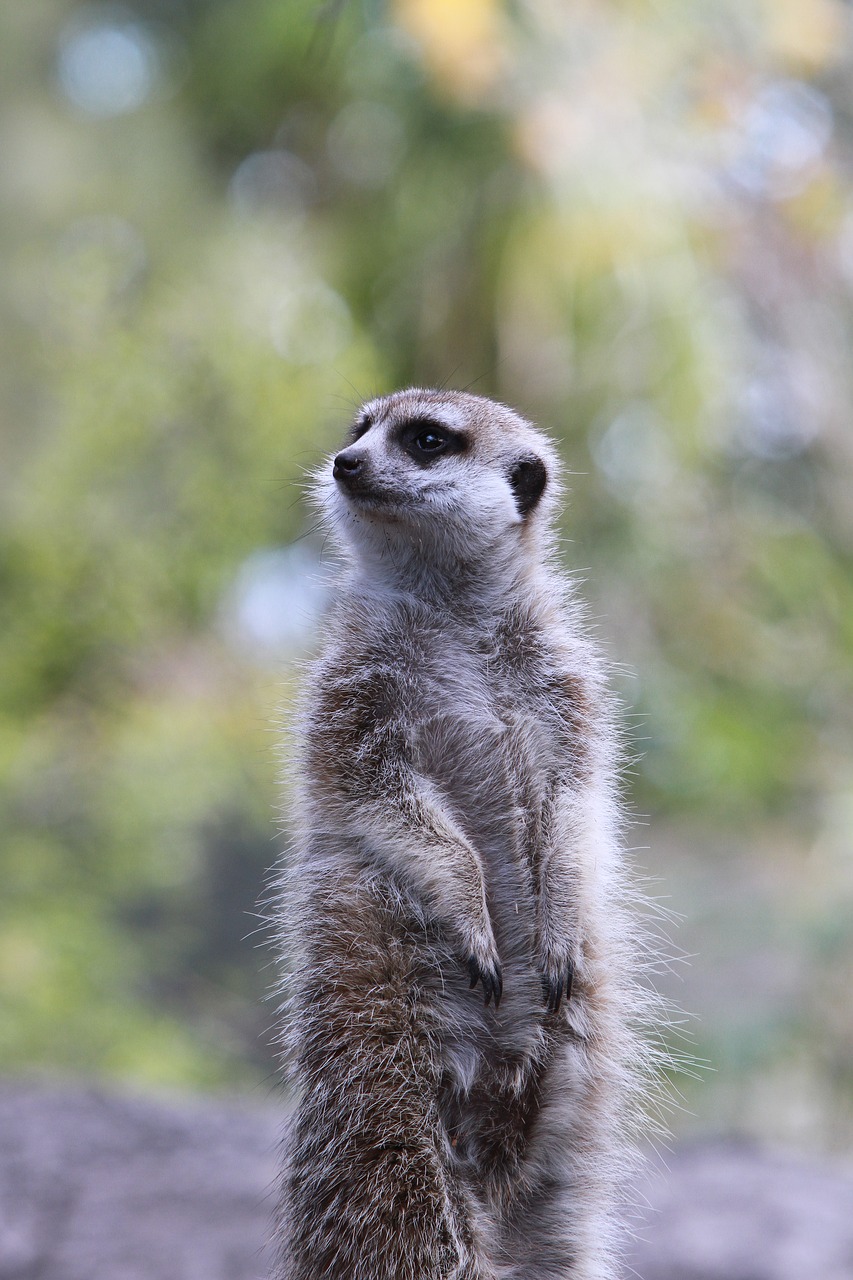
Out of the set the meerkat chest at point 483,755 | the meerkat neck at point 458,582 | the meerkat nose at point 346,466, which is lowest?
the meerkat chest at point 483,755

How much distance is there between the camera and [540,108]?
5105 mm

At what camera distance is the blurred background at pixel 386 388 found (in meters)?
5.40

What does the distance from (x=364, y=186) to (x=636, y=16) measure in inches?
85.2

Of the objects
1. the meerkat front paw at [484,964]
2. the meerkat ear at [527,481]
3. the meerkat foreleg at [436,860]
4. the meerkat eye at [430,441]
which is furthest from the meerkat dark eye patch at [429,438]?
the meerkat front paw at [484,964]

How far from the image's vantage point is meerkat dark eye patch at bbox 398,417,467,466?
2.23 metres

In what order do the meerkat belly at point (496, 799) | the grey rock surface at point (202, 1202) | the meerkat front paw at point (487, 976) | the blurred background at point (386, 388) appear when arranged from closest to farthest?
1. the meerkat front paw at point (487, 976)
2. the meerkat belly at point (496, 799)
3. the grey rock surface at point (202, 1202)
4. the blurred background at point (386, 388)

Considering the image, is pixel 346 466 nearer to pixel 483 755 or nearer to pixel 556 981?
pixel 483 755

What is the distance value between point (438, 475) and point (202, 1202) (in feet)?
7.01

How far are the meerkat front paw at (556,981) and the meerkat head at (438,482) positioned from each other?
2.43 ft

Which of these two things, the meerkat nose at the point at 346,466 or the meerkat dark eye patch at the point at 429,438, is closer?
the meerkat nose at the point at 346,466

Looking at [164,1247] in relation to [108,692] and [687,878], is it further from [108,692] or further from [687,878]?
[687,878]

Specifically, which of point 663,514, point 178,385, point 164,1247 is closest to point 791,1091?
point 663,514

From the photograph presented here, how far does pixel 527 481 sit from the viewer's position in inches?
90.7

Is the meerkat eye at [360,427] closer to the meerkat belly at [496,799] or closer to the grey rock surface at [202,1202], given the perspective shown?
the meerkat belly at [496,799]
